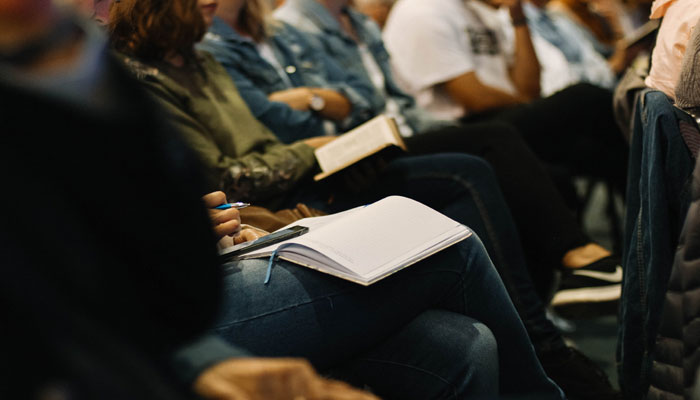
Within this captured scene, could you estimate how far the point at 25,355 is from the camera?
57 centimetres

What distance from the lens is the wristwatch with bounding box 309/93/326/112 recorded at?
7.01 feet

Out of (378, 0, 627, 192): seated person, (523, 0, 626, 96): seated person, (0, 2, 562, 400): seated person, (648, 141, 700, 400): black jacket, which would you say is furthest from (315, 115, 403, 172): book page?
(523, 0, 626, 96): seated person

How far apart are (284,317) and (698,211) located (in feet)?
2.11

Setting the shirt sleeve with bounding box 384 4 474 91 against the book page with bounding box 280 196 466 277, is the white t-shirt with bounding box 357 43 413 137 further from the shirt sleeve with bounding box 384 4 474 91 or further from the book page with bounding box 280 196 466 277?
the book page with bounding box 280 196 466 277

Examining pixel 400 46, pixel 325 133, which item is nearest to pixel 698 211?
pixel 325 133

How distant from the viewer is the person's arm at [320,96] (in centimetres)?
210

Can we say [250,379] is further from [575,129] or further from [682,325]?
[575,129]

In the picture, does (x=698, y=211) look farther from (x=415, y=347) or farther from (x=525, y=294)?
(x=525, y=294)

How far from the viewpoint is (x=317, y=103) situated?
215 centimetres

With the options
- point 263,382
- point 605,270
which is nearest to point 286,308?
point 263,382

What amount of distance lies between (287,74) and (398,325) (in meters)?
1.24

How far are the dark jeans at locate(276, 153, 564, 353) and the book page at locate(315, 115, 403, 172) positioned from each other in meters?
0.07

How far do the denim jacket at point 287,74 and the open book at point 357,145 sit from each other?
24cm

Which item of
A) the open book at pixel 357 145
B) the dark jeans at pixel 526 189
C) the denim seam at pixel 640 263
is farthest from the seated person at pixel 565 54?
the denim seam at pixel 640 263
